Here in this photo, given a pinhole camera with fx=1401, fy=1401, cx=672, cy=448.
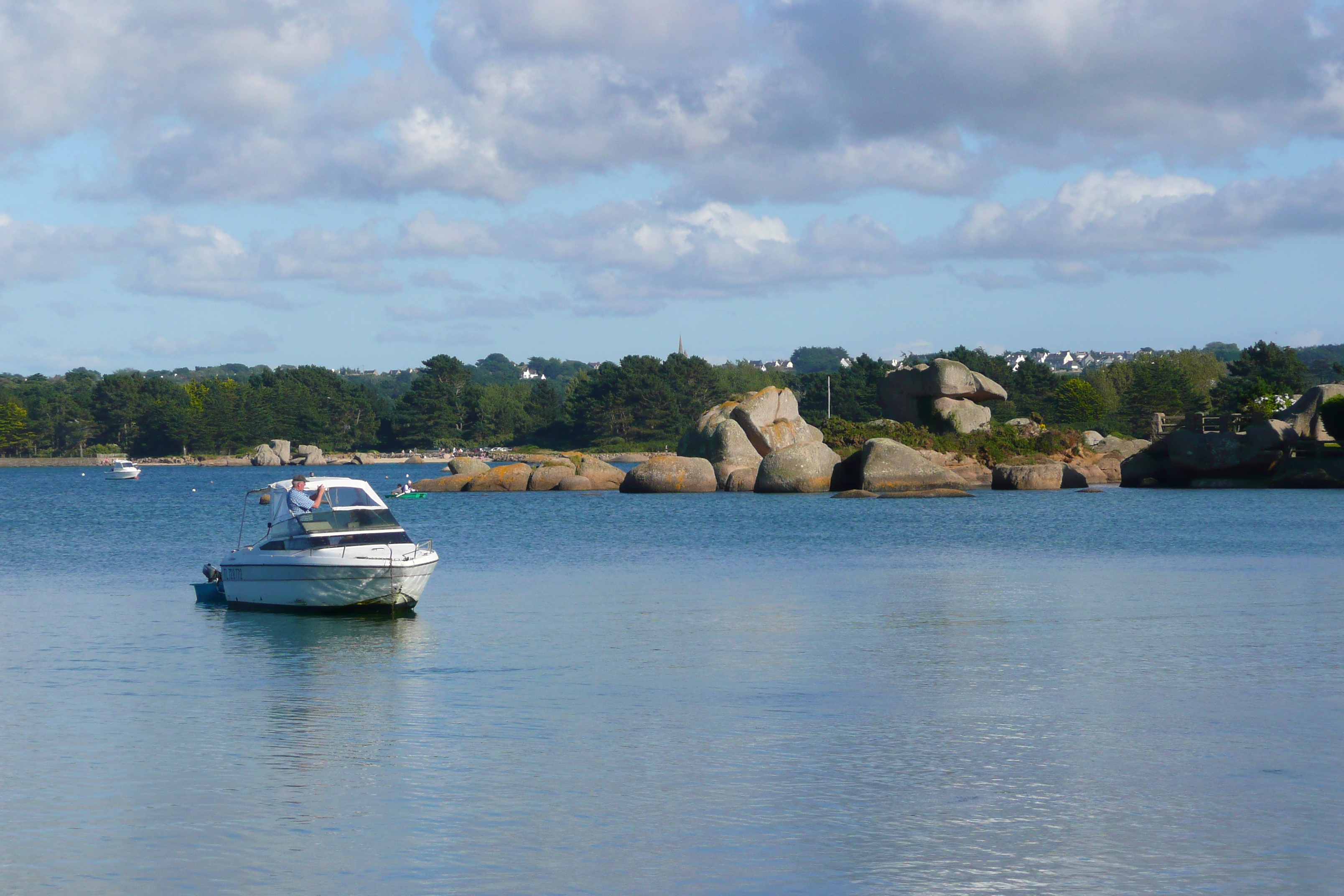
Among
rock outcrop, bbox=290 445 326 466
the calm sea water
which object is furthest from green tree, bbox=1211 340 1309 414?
rock outcrop, bbox=290 445 326 466

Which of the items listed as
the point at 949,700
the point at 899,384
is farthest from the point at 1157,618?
the point at 899,384

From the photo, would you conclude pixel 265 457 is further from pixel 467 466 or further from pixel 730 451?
pixel 730 451

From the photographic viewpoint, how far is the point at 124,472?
141 meters

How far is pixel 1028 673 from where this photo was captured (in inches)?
773

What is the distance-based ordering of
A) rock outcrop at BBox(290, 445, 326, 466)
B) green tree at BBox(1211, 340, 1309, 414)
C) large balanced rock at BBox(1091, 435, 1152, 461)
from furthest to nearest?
rock outcrop at BBox(290, 445, 326, 466) < green tree at BBox(1211, 340, 1309, 414) < large balanced rock at BBox(1091, 435, 1152, 461)

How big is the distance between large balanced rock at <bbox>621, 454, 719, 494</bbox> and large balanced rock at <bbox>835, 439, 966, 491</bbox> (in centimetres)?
849

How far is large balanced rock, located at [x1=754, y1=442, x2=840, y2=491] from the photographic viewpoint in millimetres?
73625

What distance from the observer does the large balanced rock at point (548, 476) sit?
85.6 metres

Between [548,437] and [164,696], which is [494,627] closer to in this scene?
[164,696]

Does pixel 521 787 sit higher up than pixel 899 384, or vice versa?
pixel 899 384

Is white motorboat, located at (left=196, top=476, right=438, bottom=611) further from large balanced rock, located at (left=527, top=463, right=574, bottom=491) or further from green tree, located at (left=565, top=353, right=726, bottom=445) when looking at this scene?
green tree, located at (left=565, top=353, right=726, bottom=445)

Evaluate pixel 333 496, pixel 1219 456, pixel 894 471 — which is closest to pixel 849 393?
pixel 1219 456

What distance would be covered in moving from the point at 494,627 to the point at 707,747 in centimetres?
1099

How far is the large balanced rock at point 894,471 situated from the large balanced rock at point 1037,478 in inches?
201
